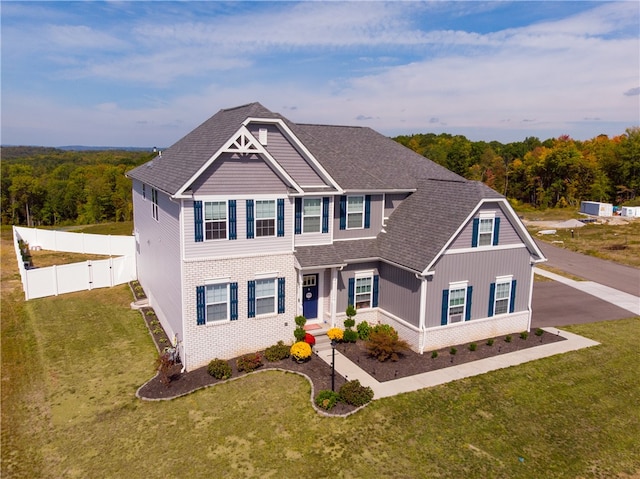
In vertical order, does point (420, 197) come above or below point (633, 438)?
above

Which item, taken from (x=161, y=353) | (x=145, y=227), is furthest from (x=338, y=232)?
(x=145, y=227)

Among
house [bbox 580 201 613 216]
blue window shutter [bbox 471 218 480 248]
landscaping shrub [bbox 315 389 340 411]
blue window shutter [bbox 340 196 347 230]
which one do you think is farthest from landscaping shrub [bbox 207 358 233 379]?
house [bbox 580 201 613 216]

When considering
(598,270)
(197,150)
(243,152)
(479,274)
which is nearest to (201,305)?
(243,152)

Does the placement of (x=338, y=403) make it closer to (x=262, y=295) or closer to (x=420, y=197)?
(x=262, y=295)

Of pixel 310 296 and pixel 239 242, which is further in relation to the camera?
pixel 310 296

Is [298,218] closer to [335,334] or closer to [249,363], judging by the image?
[335,334]
